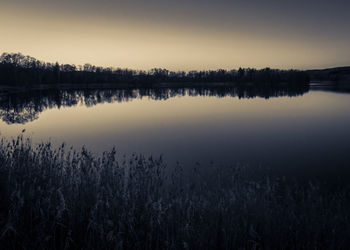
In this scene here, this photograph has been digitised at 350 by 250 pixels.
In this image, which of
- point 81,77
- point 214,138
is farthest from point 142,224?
point 81,77

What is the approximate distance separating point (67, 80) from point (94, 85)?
20.9 meters

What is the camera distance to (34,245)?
12.9ft

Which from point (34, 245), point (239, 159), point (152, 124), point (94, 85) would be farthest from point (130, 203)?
point (94, 85)

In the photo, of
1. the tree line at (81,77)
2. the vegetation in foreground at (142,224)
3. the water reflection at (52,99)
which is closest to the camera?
the vegetation in foreground at (142,224)

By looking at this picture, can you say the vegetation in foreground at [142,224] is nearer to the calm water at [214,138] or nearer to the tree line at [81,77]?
the calm water at [214,138]

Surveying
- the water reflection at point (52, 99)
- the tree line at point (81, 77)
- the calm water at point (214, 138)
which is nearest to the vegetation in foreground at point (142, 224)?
the calm water at point (214, 138)

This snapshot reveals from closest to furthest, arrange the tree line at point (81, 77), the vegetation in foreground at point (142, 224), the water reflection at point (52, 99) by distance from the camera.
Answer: the vegetation in foreground at point (142, 224) → the water reflection at point (52, 99) → the tree line at point (81, 77)

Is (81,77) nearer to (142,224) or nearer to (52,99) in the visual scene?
(52,99)

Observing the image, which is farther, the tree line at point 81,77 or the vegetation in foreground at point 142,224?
the tree line at point 81,77

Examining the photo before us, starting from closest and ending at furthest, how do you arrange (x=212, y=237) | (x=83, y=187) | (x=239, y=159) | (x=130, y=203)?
(x=212, y=237)
(x=130, y=203)
(x=83, y=187)
(x=239, y=159)

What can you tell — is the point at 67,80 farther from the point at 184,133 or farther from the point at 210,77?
the point at 184,133

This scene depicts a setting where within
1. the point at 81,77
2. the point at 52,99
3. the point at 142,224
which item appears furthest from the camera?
the point at 81,77

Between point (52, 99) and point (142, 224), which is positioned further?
point (52, 99)

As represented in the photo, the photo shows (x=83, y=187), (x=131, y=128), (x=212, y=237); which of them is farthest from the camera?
(x=131, y=128)
